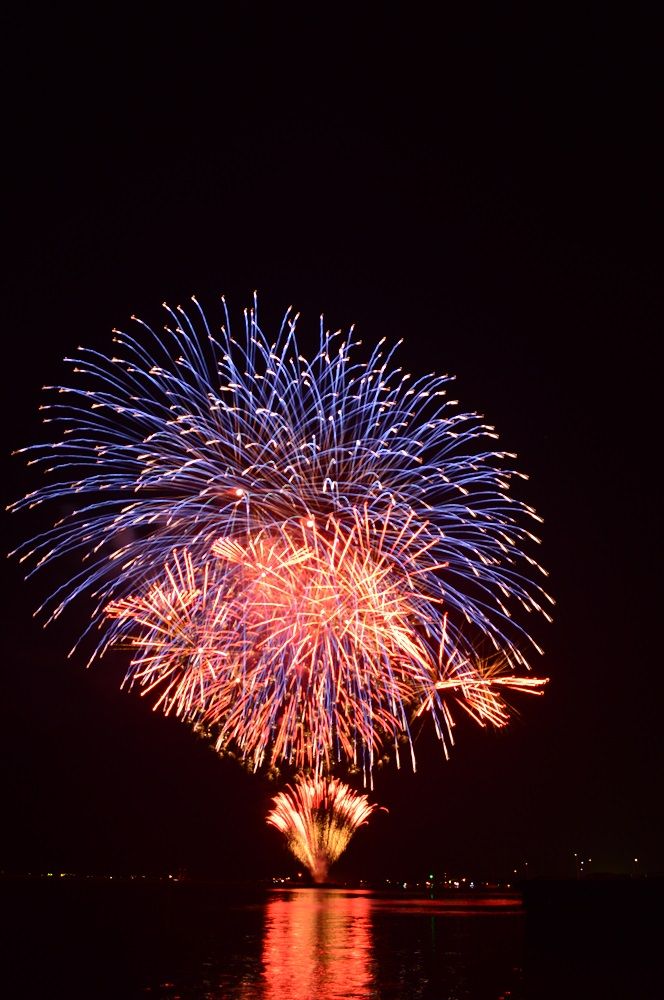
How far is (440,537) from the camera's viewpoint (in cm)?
2303

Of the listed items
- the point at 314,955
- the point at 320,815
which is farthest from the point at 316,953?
the point at 320,815

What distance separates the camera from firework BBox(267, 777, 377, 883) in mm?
44906

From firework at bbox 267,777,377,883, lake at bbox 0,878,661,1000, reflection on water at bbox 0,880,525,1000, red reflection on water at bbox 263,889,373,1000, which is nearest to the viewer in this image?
red reflection on water at bbox 263,889,373,1000

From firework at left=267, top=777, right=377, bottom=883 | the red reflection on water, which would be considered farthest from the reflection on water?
firework at left=267, top=777, right=377, bottom=883

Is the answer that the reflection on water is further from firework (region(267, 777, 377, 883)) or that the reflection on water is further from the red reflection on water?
firework (region(267, 777, 377, 883))

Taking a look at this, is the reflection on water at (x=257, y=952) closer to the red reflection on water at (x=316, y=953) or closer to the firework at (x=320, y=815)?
the red reflection on water at (x=316, y=953)

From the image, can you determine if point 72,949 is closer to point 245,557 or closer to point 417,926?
point 245,557

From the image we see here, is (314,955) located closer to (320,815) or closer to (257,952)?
(257,952)

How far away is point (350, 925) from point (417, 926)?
182 cm

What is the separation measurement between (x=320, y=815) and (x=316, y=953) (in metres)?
27.2

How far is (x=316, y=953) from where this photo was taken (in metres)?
19.5

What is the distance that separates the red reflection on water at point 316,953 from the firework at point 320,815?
8101 millimetres

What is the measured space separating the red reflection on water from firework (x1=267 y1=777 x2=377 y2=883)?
26.6ft

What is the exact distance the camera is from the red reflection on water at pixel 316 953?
14.4m
